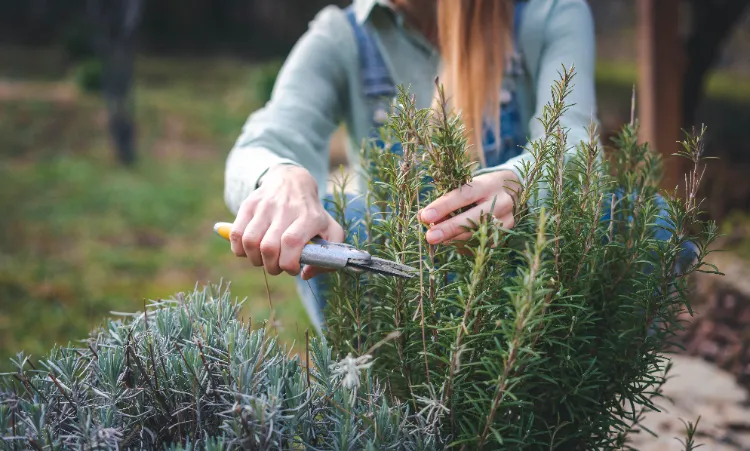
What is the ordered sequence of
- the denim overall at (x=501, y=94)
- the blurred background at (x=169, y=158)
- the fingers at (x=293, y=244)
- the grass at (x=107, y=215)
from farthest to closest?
the grass at (x=107, y=215), the blurred background at (x=169, y=158), the denim overall at (x=501, y=94), the fingers at (x=293, y=244)

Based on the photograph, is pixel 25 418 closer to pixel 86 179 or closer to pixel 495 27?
pixel 495 27

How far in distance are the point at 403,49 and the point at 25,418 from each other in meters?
1.64

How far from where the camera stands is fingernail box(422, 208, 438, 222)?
1.03 metres

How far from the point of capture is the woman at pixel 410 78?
1584mm

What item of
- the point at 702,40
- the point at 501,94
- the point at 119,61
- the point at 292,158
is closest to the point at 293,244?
the point at 292,158

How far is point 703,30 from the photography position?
5688 millimetres

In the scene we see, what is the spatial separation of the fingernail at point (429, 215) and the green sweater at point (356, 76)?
0.69 m

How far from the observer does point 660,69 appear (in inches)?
159

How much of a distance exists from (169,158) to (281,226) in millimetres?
9427

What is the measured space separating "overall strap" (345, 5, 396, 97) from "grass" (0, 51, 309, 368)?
787mm

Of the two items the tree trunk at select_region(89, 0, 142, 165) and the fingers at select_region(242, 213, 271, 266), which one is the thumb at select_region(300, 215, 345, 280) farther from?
the tree trunk at select_region(89, 0, 142, 165)

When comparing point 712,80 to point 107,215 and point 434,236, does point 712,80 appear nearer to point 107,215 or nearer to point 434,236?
point 107,215

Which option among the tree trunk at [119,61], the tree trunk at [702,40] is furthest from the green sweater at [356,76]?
the tree trunk at [119,61]

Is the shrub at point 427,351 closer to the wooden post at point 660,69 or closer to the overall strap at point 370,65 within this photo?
the overall strap at point 370,65
